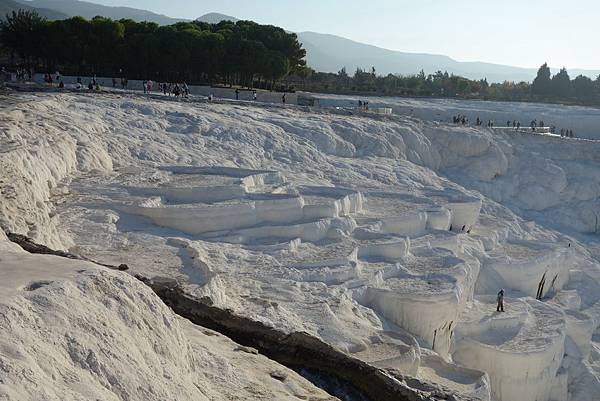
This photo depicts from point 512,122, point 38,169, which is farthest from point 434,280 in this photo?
point 512,122

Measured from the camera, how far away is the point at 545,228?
19.2 m

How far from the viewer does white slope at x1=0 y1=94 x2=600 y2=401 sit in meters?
8.04

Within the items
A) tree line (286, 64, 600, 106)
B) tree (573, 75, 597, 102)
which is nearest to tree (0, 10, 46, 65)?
tree line (286, 64, 600, 106)

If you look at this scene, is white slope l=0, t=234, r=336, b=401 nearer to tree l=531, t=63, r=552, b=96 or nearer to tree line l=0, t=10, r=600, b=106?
tree line l=0, t=10, r=600, b=106

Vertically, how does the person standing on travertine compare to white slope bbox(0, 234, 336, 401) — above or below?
below

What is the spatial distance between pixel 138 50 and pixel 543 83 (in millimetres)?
33493

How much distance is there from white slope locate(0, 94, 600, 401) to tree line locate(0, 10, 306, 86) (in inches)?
349

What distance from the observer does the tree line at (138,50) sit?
26344 mm

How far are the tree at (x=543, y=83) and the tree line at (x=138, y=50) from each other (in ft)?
87.1

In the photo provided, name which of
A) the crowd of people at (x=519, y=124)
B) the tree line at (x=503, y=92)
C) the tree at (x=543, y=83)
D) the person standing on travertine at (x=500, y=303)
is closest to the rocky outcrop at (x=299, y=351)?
the person standing on travertine at (x=500, y=303)

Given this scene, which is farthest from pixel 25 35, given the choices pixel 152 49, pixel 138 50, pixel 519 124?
pixel 519 124

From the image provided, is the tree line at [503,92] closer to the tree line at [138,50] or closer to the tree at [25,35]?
the tree line at [138,50]

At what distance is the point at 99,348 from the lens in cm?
345

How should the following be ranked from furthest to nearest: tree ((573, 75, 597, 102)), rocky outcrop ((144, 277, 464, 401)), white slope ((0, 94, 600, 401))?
tree ((573, 75, 597, 102))
white slope ((0, 94, 600, 401))
rocky outcrop ((144, 277, 464, 401))
